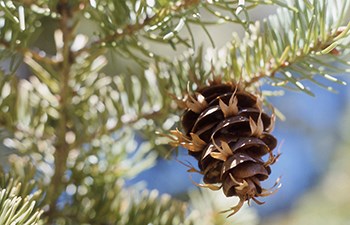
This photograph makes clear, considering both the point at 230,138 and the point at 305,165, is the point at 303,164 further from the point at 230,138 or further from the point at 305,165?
the point at 230,138

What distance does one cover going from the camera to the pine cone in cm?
46

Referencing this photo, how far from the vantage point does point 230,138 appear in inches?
18.6

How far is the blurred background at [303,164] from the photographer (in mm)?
1281

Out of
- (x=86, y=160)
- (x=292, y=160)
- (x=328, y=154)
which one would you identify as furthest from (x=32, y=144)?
(x=292, y=160)

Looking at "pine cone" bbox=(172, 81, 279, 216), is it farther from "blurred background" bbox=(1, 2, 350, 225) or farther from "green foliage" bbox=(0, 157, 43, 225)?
"blurred background" bbox=(1, 2, 350, 225)

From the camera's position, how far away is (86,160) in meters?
0.62

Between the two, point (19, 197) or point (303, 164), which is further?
point (303, 164)

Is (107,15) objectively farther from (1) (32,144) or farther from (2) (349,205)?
(2) (349,205)

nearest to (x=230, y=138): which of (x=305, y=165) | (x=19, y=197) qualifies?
(x=19, y=197)

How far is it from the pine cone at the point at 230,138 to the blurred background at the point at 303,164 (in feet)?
1.66

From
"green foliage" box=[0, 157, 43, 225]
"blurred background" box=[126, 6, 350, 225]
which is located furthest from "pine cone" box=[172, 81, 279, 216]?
"blurred background" box=[126, 6, 350, 225]

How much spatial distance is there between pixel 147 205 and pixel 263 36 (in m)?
0.19

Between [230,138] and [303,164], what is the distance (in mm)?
1622

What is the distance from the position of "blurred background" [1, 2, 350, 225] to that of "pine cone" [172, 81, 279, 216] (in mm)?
506
